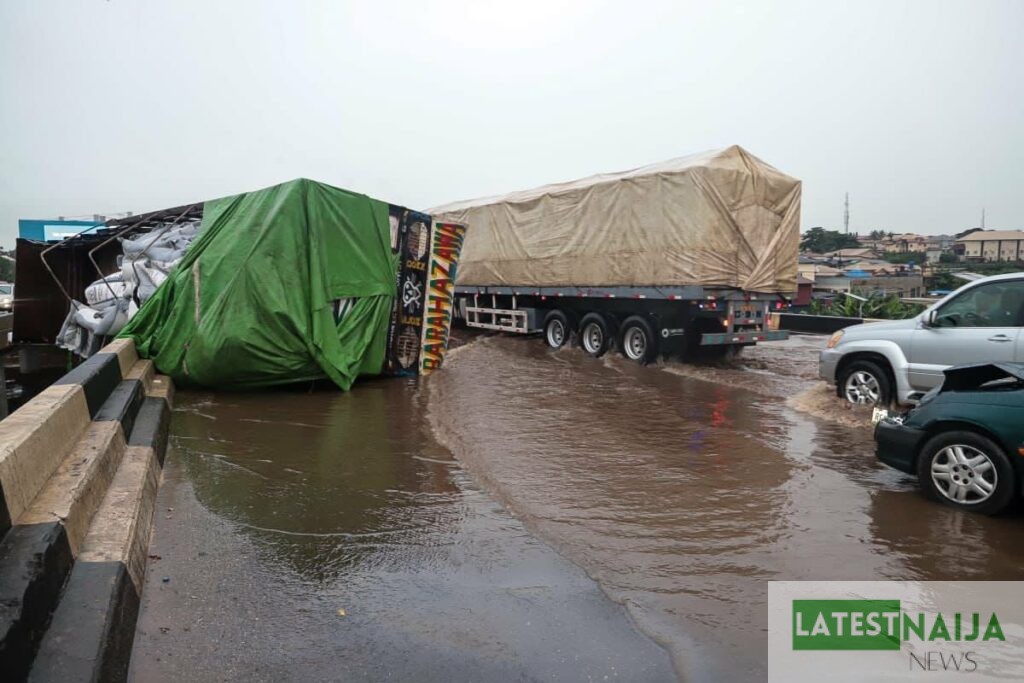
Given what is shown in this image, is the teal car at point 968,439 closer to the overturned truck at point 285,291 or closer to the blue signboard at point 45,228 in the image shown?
the overturned truck at point 285,291

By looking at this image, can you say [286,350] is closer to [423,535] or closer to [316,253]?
[316,253]

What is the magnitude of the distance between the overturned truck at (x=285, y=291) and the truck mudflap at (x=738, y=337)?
446 cm

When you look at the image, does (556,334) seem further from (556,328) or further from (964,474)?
(964,474)

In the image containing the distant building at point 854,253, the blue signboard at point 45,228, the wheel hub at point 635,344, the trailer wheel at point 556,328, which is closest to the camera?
the wheel hub at point 635,344

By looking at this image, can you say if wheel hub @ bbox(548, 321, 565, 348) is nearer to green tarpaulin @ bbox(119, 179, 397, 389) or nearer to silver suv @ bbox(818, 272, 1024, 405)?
green tarpaulin @ bbox(119, 179, 397, 389)

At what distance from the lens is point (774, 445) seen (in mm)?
6535

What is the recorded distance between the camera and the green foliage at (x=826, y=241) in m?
45.8

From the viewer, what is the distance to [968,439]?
14.8 feet

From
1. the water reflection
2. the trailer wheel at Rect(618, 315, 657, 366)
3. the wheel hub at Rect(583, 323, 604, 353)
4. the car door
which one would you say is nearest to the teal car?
the car door

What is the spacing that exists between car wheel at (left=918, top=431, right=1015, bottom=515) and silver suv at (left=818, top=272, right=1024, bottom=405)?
2.31 m

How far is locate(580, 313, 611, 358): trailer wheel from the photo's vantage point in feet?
42.5

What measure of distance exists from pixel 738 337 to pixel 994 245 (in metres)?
5.81

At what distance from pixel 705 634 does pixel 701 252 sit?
8.50 meters


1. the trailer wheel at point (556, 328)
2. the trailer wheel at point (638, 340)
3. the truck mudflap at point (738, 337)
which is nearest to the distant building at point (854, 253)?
the trailer wheel at point (556, 328)
